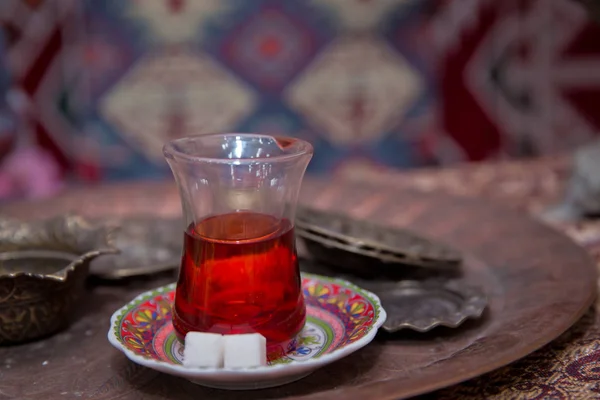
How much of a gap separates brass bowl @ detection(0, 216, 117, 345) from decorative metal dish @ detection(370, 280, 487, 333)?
313mm

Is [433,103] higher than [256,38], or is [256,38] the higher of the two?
[256,38]

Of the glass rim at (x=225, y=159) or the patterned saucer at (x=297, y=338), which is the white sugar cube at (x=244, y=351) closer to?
the patterned saucer at (x=297, y=338)

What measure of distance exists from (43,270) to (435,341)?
455mm

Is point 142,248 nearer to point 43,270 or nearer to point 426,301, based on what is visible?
point 43,270

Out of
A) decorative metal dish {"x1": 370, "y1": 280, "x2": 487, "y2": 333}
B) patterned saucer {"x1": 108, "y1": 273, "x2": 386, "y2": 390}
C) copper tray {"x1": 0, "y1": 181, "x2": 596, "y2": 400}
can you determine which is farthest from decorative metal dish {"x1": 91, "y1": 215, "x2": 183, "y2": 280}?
decorative metal dish {"x1": 370, "y1": 280, "x2": 487, "y2": 333}

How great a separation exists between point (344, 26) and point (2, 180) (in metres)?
1.05

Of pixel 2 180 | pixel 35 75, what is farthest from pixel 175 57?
pixel 2 180

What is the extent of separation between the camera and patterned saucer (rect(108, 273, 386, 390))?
23.2 inches

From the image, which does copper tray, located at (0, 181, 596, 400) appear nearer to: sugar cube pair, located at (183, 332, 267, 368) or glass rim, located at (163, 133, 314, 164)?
sugar cube pair, located at (183, 332, 267, 368)

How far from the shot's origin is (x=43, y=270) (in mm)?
854

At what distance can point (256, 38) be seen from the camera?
207 cm

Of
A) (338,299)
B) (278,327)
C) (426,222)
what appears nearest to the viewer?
(278,327)

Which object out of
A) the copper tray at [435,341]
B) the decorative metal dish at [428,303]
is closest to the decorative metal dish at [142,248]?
the copper tray at [435,341]

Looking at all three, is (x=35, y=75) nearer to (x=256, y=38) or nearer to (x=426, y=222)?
(x=256, y=38)
